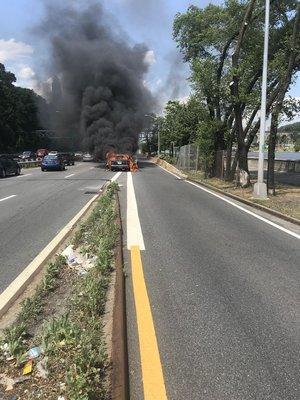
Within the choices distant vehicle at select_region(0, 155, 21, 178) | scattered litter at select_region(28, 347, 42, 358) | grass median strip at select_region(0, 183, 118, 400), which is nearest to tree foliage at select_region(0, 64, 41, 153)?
distant vehicle at select_region(0, 155, 21, 178)

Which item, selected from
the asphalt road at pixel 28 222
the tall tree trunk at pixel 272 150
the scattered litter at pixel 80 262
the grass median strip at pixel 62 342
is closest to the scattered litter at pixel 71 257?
the scattered litter at pixel 80 262

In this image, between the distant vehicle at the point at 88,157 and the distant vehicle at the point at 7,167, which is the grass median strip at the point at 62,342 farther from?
the distant vehicle at the point at 88,157

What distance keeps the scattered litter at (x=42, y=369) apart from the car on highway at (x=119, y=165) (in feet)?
133

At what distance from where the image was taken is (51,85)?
230 ft

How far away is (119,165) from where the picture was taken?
44219mm

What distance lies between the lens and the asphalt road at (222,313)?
384cm

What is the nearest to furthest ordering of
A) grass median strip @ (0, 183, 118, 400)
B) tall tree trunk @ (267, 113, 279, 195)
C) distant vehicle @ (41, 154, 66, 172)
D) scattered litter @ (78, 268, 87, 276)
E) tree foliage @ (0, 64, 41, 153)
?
grass median strip @ (0, 183, 118, 400) < scattered litter @ (78, 268, 87, 276) < tall tree trunk @ (267, 113, 279, 195) < distant vehicle @ (41, 154, 66, 172) < tree foliage @ (0, 64, 41, 153)

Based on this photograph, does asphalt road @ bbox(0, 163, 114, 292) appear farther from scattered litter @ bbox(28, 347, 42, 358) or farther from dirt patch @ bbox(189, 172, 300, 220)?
dirt patch @ bbox(189, 172, 300, 220)

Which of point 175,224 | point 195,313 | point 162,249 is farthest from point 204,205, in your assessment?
point 195,313

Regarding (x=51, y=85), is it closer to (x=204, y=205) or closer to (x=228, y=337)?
(x=204, y=205)

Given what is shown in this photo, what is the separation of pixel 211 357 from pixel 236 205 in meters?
13.2

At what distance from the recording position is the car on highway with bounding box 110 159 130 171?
44.1 m

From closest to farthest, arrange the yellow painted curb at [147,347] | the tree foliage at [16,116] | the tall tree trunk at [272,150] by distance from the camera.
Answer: the yellow painted curb at [147,347] → the tall tree trunk at [272,150] → the tree foliage at [16,116]

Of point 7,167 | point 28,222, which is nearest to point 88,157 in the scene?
point 7,167
